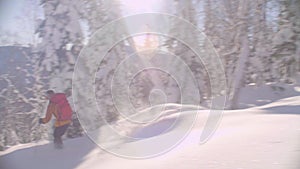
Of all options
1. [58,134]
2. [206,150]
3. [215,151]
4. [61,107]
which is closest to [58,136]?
[58,134]

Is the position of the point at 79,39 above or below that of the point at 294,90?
above

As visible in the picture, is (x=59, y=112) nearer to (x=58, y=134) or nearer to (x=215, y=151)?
(x=58, y=134)

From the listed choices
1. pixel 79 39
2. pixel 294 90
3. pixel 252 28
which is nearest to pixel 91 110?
pixel 79 39

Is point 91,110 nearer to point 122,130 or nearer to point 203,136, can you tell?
point 122,130

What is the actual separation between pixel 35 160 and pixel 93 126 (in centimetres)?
334

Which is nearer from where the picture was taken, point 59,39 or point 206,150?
point 206,150

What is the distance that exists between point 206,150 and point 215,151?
0.54 feet

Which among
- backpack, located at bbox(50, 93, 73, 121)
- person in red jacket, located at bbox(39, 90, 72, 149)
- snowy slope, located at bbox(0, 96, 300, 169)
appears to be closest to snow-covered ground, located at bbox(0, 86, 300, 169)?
snowy slope, located at bbox(0, 96, 300, 169)

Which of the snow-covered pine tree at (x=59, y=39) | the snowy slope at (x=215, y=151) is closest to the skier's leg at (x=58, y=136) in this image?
the snowy slope at (x=215, y=151)

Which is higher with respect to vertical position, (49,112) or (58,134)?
(49,112)

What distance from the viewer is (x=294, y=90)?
1648 centimetres

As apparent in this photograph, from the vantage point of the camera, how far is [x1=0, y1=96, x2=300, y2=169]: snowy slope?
15.1 ft

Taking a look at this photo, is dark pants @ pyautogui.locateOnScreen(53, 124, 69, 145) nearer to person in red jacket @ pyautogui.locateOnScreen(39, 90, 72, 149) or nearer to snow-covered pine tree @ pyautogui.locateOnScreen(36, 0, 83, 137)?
person in red jacket @ pyautogui.locateOnScreen(39, 90, 72, 149)

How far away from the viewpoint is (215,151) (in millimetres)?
5121
